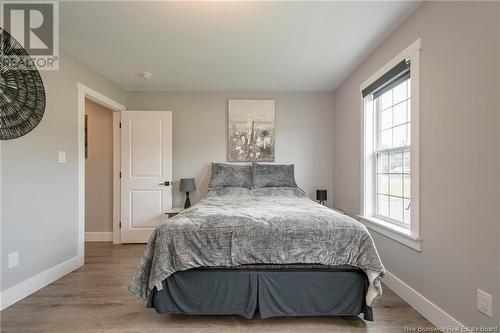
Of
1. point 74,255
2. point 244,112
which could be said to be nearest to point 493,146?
point 244,112

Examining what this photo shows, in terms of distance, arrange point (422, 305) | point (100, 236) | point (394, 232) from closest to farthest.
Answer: point (422, 305), point (394, 232), point (100, 236)

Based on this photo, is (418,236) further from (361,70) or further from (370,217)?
(361,70)

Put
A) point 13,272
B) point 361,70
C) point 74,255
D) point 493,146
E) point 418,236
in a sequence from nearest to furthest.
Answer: point 493,146 < point 418,236 < point 13,272 < point 74,255 < point 361,70

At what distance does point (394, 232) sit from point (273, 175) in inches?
73.0

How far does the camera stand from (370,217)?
9.38 feet

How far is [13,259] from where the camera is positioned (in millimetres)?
2092

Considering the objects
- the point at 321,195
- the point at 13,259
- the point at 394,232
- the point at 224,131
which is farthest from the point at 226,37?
the point at 13,259

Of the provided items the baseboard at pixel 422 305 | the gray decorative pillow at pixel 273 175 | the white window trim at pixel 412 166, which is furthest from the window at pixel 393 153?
the gray decorative pillow at pixel 273 175

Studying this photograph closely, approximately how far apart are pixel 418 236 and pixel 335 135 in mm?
2304

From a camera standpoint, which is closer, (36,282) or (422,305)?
(422,305)

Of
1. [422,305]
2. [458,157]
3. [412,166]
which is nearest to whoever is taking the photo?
[458,157]

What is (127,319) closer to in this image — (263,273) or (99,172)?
(263,273)

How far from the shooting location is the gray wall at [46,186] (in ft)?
6.82

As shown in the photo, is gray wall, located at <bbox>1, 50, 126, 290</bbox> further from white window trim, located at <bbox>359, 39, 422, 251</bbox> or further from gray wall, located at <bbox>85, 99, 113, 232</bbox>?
white window trim, located at <bbox>359, 39, 422, 251</bbox>
